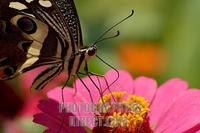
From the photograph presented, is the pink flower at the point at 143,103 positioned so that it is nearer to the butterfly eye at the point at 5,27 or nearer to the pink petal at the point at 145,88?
the pink petal at the point at 145,88

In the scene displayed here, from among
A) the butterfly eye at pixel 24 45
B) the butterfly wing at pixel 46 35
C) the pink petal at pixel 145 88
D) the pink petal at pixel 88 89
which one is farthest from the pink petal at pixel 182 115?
the butterfly eye at pixel 24 45

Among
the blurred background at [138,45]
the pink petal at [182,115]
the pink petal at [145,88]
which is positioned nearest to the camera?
the pink petal at [182,115]

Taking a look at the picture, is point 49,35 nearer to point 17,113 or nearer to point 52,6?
point 52,6

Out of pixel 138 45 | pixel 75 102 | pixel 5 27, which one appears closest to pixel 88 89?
pixel 75 102

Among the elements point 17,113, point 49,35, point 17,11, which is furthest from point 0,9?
point 17,113

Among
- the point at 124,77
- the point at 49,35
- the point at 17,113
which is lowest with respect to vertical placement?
the point at 17,113

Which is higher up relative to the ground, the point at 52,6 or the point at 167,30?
the point at 52,6

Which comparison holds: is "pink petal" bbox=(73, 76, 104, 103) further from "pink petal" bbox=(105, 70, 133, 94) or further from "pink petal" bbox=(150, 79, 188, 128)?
"pink petal" bbox=(150, 79, 188, 128)

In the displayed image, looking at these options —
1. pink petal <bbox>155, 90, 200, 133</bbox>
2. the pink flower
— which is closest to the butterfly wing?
the pink flower
